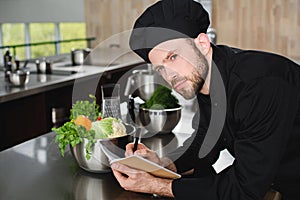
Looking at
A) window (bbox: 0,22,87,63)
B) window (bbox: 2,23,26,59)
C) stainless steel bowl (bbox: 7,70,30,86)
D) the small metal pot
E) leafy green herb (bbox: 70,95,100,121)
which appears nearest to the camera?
leafy green herb (bbox: 70,95,100,121)

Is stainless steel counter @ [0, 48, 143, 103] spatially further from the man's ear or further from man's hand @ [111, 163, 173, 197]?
the man's ear

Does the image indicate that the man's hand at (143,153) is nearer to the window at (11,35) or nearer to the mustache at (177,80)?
the mustache at (177,80)

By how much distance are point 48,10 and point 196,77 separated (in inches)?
300

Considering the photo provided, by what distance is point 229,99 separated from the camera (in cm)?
138

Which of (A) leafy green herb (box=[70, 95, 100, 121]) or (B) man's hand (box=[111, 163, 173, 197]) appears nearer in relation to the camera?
(B) man's hand (box=[111, 163, 173, 197])

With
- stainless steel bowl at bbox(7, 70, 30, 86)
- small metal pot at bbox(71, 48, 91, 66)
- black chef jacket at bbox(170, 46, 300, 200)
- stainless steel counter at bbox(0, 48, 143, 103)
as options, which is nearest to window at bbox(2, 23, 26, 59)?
stainless steel counter at bbox(0, 48, 143, 103)

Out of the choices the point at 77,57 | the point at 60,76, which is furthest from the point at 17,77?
the point at 77,57

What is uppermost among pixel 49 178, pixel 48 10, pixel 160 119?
pixel 48 10

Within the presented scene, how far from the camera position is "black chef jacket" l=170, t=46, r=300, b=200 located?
4.02ft

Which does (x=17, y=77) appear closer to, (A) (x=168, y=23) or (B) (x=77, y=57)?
(B) (x=77, y=57)

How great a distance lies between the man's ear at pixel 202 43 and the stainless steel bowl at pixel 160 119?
567mm

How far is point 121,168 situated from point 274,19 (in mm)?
4806

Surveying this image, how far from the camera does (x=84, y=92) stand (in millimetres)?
3873

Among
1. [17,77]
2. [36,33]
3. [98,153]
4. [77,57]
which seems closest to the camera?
[98,153]
